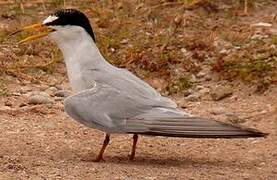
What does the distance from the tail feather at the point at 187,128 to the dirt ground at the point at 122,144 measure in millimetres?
194

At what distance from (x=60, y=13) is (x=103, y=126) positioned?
781 millimetres

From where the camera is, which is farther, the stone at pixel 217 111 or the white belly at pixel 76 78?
the stone at pixel 217 111

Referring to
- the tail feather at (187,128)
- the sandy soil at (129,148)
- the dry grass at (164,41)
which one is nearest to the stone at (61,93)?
the sandy soil at (129,148)

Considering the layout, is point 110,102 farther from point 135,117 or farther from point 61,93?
point 61,93

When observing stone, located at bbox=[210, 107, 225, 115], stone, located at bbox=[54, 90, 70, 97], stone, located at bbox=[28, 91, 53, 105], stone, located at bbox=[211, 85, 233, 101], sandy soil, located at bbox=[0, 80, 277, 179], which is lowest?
stone, located at bbox=[54, 90, 70, 97]

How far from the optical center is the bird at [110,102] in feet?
15.4

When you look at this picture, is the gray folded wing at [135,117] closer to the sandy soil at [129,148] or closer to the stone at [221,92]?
the sandy soil at [129,148]

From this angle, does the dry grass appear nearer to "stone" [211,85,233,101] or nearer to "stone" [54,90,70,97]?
"stone" [211,85,233,101]

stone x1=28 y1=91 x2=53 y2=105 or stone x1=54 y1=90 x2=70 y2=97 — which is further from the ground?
stone x1=28 y1=91 x2=53 y2=105

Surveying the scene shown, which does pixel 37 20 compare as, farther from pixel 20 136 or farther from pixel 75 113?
pixel 75 113

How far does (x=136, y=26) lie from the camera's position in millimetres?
7484

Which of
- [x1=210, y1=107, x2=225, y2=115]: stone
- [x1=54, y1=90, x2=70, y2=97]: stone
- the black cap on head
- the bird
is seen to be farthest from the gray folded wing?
[x1=54, y1=90, x2=70, y2=97]: stone

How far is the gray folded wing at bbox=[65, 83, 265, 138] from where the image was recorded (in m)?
4.65

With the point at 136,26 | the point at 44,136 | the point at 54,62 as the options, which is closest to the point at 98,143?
the point at 44,136
